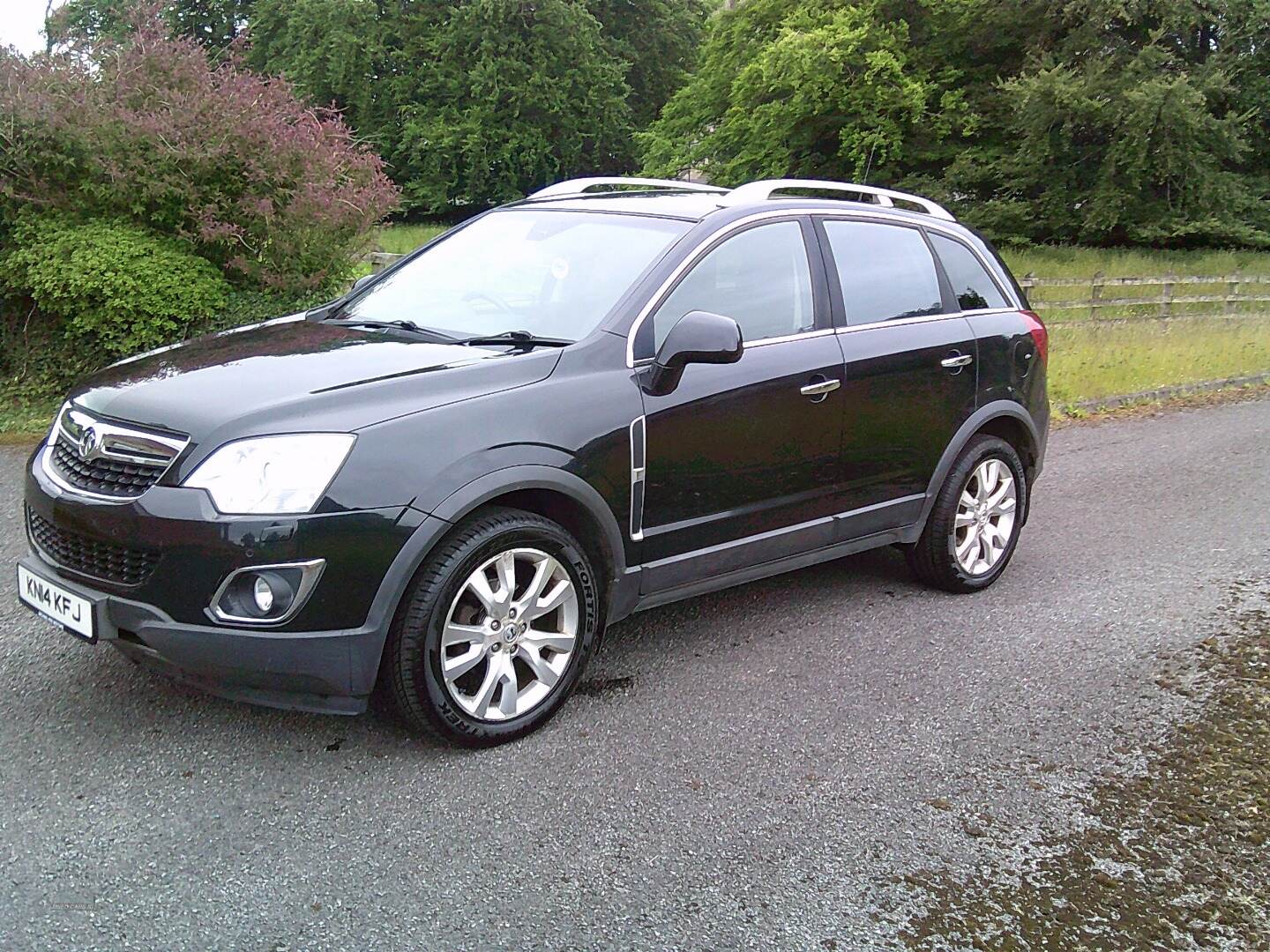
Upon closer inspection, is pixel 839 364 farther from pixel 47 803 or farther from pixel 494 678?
pixel 47 803

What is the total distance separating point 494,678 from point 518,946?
1.09 meters

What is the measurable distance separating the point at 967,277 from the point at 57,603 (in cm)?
419

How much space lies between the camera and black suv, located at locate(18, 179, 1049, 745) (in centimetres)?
339

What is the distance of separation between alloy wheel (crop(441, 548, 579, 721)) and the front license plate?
1.06 meters

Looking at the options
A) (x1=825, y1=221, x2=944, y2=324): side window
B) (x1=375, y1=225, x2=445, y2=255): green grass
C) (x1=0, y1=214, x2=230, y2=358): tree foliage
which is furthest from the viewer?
(x1=375, y1=225, x2=445, y2=255): green grass

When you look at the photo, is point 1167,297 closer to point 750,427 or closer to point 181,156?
point 181,156

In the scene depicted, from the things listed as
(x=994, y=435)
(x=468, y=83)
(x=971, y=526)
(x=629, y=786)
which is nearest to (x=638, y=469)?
(x=629, y=786)

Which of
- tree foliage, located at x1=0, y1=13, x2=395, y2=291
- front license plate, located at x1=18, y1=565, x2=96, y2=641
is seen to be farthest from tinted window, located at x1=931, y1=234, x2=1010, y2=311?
tree foliage, located at x1=0, y1=13, x2=395, y2=291

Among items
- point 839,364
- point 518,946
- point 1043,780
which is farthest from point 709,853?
point 839,364

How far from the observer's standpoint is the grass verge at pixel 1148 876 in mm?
2980

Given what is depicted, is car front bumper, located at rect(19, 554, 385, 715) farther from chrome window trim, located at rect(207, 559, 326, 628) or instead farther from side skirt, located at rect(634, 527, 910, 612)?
side skirt, located at rect(634, 527, 910, 612)

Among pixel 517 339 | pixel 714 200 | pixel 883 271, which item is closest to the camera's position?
pixel 517 339

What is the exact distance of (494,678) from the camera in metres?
3.77

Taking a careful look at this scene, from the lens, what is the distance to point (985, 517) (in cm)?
560
